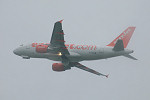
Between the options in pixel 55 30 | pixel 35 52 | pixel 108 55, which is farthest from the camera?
pixel 35 52

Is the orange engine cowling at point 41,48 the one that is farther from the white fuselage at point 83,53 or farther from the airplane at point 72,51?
the white fuselage at point 83,53

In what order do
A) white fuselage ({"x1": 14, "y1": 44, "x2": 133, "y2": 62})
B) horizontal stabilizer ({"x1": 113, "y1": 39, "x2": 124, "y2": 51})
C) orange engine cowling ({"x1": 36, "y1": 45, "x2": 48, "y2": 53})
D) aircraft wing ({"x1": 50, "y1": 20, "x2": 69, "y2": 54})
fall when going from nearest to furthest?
aircraft wing ({"x1": 50, "y1": 20, "x2": 69, "y2": 54}) → horizontal stabilizer ({"x1": 113, "y1": 39, "x2": 124, "y2": 51}) → white fuselage ({"x1": 14, "y1": 44, "x2": 133, "y2": 62}) → orange engine cowling ({"x1": 36, "y1": 45, "x2": 48, "y2": 53})

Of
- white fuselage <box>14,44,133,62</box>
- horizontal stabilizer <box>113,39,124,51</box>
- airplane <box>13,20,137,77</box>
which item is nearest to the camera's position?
horizontal stabilizer <box>113,39,124,51</box>

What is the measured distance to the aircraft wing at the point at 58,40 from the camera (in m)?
56.1

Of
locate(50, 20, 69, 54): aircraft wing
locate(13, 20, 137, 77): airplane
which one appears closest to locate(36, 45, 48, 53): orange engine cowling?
locate(13, 20, 137, 77): airplane

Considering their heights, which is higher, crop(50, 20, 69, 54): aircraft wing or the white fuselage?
crop(50, 20, 69, 54): aircraft wing

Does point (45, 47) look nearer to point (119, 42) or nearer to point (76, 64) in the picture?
point (76, 64)

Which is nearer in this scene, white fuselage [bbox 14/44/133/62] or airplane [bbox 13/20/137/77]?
airplane [bbox 13/20/137/77]

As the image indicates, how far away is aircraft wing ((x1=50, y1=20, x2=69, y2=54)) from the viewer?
56.1 m

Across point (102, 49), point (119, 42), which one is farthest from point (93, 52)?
point (119, 42)

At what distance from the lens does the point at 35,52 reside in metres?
66.1

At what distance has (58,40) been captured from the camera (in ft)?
194

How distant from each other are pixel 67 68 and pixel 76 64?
285cm

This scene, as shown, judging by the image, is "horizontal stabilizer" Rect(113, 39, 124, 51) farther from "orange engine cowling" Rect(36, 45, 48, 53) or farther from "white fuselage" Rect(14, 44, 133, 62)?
"orange engine cowling" Rect(36, 45, 48, 53)
